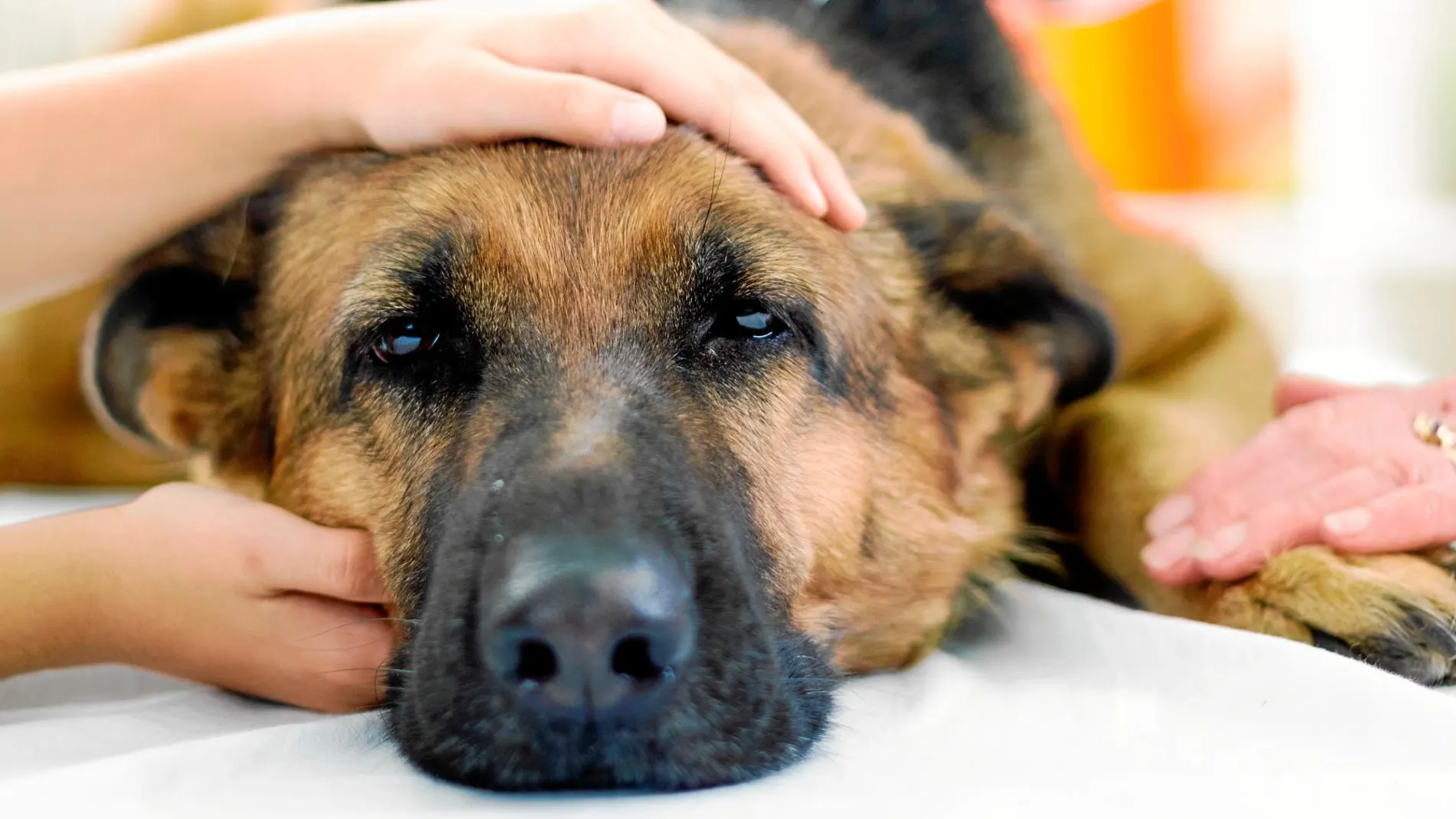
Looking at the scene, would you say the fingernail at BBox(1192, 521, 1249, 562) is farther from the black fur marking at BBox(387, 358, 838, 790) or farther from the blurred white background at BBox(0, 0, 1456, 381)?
the blurred white background at BBox(0, 0, 1456, 381)

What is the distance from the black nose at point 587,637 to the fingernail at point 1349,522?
1074 mm

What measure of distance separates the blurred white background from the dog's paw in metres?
3.55

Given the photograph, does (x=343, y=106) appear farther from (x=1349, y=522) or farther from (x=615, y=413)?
(x=1349, y=522)

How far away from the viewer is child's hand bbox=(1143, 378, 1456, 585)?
1780mm

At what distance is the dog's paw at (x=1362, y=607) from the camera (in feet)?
5.27

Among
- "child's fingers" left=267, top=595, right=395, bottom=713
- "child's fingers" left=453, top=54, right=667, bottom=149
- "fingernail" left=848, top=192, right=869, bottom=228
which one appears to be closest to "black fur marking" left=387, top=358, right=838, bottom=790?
"child's fingers" left=267, top=595, right=395, bottom=713

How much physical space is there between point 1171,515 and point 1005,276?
51cm

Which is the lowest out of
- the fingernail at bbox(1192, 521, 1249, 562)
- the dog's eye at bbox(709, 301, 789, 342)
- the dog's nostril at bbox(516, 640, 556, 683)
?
the fingernail at bbox(1192, 521, 1249, 562)

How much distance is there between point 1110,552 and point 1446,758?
100 cm

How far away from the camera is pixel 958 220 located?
7.11 ft

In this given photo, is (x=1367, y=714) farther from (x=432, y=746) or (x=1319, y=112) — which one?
(x=1319, y=112)

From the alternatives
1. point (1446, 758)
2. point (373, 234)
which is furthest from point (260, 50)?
point (1446, 758)

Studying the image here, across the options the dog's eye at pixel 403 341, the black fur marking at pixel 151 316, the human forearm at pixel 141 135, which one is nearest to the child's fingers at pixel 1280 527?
the dog's eye at pixel 403 341

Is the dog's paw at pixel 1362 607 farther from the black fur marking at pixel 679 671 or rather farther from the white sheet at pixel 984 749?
the black fur marking at pixel 679 671
